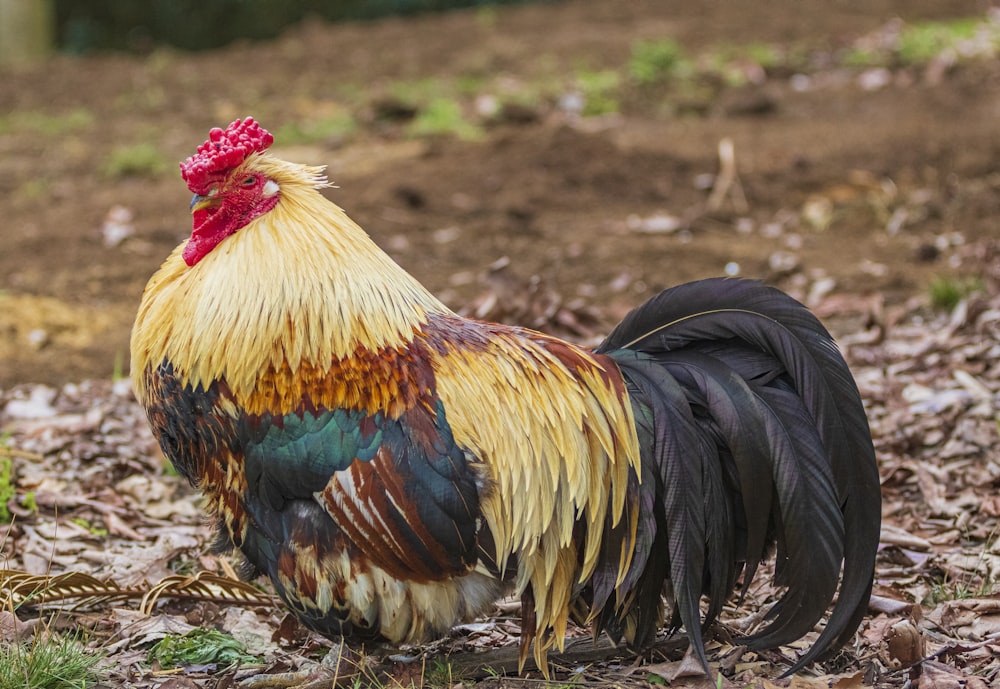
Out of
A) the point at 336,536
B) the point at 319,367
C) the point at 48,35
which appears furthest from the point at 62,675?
the point at 48,35

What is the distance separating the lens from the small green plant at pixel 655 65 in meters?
12.9

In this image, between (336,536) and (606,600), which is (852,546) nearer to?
(606,600)

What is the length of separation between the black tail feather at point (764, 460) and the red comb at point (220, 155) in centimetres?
150

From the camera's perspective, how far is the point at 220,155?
11.7ft

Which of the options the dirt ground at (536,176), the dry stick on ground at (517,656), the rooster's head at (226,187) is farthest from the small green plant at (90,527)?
the dirt ground at (536,176)

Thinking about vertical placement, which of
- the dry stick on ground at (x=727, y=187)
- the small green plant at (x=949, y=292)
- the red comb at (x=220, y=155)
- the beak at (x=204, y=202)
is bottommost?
the small green plant at (x=949, y=292)

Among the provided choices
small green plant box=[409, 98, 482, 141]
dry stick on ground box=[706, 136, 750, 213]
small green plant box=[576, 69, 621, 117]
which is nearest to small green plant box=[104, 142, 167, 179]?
small green plant box=[409, 98, 482, 141]

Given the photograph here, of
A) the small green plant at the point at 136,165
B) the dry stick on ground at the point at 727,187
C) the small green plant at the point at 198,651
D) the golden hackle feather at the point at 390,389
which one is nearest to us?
the golden hackle feather at the point at 390,389

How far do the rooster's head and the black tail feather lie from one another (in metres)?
1.39

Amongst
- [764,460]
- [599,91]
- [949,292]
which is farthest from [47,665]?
[599,91]

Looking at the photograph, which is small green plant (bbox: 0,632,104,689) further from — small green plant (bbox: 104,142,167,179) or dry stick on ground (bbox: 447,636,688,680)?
small green plant (bbox: 104,142,167,179)

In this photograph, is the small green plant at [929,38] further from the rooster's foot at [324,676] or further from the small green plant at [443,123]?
the rooster's foot at [324,676]

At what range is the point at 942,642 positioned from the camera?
12.4 feet

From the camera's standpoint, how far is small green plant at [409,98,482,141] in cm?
1139
